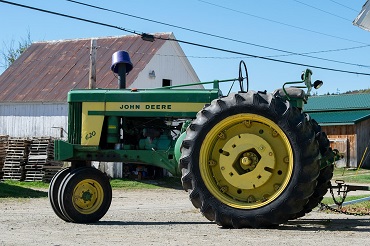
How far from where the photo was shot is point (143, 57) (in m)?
34.2

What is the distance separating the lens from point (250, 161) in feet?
35.2

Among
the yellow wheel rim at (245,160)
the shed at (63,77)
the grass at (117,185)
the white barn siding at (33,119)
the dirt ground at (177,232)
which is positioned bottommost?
the grass at (117,185)

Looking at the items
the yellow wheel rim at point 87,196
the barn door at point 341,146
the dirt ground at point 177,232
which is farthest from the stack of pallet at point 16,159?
the barn door at point 341,146

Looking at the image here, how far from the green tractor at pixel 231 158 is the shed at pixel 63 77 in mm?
20702

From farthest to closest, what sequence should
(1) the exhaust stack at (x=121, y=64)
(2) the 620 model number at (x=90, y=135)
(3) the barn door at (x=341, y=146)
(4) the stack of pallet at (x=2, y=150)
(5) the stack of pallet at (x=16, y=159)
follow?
(3) the barn door at (x=341, y=146), (4) the stack of pallet at (x=2, y=150), (5) the stack of pallet at (x=16, y=159), (1) the exhaust stack at (x=121, y=64), (2) the 620 model number at (x=90, y=135)

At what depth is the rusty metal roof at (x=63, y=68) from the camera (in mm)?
33969

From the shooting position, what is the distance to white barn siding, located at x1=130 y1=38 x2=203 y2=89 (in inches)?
1328

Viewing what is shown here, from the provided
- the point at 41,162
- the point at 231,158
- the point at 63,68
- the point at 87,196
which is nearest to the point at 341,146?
the point at 63,68

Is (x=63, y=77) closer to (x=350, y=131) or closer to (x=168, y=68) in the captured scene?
(x=168, y=68)

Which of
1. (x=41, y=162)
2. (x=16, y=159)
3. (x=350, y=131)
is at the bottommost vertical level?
(x=41, y=162)

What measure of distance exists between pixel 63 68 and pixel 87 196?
80.6 feet

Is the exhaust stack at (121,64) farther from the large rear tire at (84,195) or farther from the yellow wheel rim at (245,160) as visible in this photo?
the yellow wheel rim at (245,160)

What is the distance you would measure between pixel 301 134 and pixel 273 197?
1.00 meters

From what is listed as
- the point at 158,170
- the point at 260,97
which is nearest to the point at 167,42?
the point at 158,170
